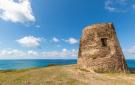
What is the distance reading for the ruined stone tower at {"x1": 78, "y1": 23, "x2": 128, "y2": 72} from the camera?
31188 millimetres

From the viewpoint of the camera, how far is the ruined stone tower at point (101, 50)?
31188mm

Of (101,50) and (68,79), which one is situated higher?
(101,50)

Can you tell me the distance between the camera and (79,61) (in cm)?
3531

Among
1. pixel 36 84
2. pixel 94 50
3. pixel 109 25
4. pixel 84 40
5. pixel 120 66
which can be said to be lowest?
pixel 36 84

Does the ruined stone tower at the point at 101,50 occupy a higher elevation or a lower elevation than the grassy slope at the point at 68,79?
higher

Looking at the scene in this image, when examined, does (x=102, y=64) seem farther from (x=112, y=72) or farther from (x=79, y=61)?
(x=79, y=61)

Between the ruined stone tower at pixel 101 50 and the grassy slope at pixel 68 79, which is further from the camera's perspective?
the ruined stone tower at pixel 101 50

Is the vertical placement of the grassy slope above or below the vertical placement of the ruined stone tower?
below

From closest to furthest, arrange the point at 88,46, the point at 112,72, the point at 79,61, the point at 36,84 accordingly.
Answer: the point at 36,84 < the point at 112,72 < the point at 88,46 < the point at 79,61

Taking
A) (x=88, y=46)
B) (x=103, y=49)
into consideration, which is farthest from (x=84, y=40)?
(x=103, y=49)

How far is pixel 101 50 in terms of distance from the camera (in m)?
31.7

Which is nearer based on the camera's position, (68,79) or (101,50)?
(68,79)

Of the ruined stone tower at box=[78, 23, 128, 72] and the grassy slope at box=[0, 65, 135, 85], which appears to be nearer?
the grassy slope at box=[0, 65, 135, 85]

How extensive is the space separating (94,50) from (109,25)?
6.08m
